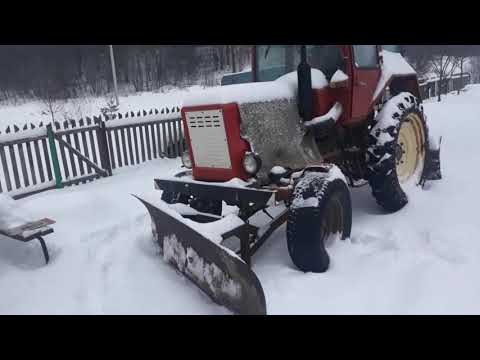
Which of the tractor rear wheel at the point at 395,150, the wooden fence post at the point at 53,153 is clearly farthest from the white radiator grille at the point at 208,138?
the wooden fence post at the point at 53,153

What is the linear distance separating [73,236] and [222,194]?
2.03 m

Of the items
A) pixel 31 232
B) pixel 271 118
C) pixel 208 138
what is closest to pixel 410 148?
pixel 271 118

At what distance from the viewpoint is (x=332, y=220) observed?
3.29 meters

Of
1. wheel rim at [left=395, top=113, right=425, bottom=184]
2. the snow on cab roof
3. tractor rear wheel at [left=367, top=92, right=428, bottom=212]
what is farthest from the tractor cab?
wheel rim at [left=395, top=113, right=425, bottom=184]

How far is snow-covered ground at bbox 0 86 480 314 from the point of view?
104 inches

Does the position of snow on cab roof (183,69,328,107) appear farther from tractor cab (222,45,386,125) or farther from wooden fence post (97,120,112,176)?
wooden fence post (97,120,112,176)

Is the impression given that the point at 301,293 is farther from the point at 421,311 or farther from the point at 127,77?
the point at 127,77

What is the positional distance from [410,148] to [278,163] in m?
2.26

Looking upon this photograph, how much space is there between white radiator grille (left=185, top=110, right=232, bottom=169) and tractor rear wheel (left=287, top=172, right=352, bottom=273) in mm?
719

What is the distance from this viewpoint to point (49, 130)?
6.49 meters

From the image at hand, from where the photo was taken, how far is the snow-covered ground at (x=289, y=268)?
104 inches

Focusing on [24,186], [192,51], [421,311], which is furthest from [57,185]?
[192,51]

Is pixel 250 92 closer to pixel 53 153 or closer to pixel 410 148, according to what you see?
pixel 410 148
